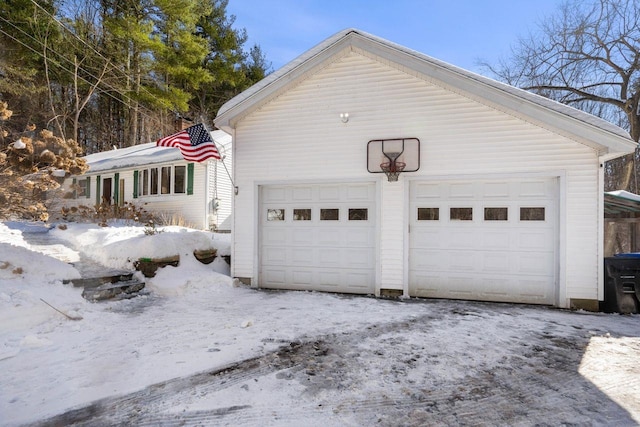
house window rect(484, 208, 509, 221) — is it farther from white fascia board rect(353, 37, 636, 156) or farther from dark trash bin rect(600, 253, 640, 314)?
dark trash bin rect(600, 253, 640, 314)

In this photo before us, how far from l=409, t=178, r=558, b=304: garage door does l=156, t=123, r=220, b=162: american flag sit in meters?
4.44

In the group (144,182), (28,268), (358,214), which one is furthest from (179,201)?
(358,214)

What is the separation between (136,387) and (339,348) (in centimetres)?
206

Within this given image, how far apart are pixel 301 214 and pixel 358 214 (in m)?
1.26

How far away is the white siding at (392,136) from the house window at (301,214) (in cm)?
68

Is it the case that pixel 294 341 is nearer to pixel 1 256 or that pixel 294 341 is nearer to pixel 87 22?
pixel 1 256

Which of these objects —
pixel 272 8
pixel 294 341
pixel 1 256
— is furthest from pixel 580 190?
→ pixel 272 8

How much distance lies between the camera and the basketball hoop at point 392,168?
267 inches

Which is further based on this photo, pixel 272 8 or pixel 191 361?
pixel 272 8

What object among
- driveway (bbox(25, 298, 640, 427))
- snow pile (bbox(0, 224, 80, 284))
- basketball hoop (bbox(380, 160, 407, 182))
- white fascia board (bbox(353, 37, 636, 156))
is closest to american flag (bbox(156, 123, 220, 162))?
snow pile (bbox(0, 224, 80, 284))

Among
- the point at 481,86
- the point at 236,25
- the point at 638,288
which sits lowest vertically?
the point at 638,288

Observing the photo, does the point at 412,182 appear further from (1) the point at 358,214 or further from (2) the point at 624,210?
(2) the point at 624,210

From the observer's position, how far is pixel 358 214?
285 inches

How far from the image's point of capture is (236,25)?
78.0ft
